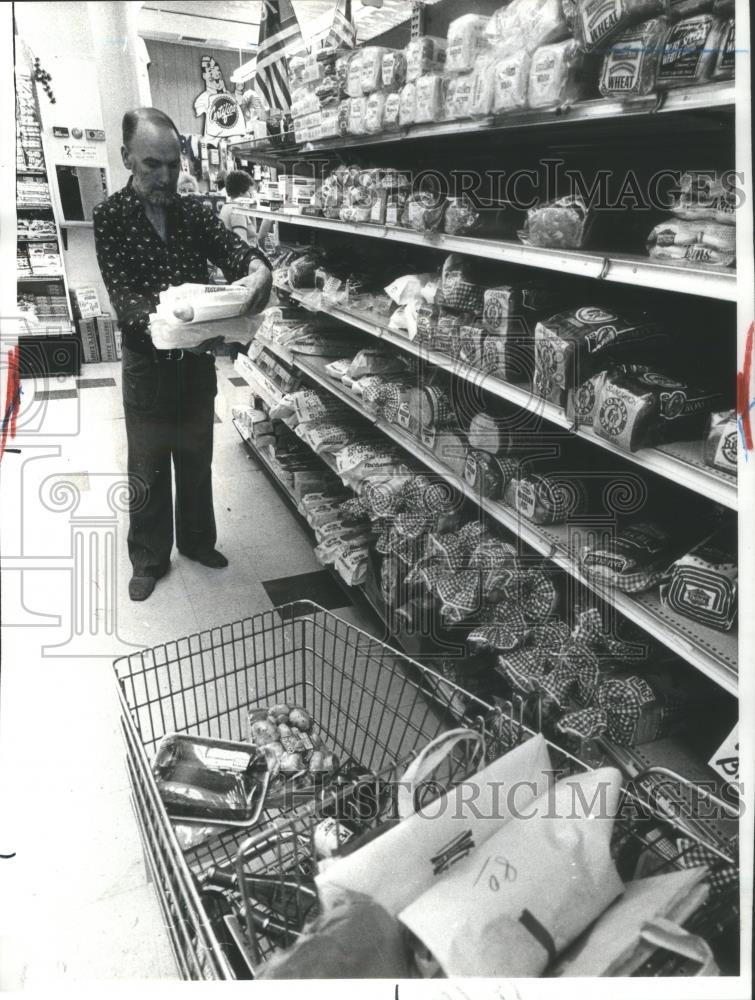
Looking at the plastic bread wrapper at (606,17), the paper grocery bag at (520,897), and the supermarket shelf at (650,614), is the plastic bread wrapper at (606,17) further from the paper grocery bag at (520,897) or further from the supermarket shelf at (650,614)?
the paper grocery bag at (520,897)

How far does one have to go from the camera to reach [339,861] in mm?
809

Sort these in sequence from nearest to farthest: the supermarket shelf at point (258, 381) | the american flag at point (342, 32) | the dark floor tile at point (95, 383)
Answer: the dark floor tile at point (95, 383)
the american flag at point (342, 32)
the supermarket shelf at point (258, 381)

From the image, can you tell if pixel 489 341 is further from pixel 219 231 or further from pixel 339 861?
pixel 339 861

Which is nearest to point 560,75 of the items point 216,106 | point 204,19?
point 204,19

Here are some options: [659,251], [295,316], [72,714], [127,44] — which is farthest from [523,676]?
[295,316]

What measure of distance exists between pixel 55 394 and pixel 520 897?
121cm

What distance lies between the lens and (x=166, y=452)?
2205mm

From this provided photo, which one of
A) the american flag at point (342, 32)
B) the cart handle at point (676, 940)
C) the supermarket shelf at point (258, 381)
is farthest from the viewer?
the supermarket shelf at point (258, 381)

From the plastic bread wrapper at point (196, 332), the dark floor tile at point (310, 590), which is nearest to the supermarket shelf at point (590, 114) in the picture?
the plastic bread wrapper at point (196, 332)

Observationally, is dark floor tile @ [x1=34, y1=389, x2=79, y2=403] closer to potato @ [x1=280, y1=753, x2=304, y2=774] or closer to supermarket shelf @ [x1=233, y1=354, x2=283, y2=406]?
potato @ [x1=280, y1=753, x2=304, y2=774]

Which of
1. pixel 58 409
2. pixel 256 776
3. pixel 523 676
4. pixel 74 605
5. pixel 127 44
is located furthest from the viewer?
pixel 74 605

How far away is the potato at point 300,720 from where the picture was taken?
162 centimetres

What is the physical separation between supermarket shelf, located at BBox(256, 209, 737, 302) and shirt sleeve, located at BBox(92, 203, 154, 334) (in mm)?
795

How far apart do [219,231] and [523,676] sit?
4.88 feet
